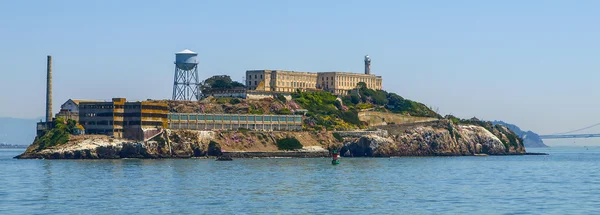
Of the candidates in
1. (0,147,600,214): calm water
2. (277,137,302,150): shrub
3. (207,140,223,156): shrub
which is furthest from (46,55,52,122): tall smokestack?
(0,147,600,214): calm water

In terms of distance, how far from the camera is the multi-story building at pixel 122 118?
577 ft

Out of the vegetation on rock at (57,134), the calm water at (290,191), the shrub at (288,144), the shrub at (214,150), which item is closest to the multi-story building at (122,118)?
the vegetation on rock at (57,134)

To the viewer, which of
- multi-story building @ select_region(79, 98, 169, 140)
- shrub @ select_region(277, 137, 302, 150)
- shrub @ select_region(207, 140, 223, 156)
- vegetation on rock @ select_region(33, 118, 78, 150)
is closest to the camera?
vegetation on rock @ select_region(33, 118, 78, 150)

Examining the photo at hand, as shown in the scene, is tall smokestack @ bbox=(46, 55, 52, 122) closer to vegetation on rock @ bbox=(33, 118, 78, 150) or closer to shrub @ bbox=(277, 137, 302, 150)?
vegetation on rock @ bbox=(33, 118, 78, 150)

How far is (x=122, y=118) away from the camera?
583 ft

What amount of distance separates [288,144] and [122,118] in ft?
120

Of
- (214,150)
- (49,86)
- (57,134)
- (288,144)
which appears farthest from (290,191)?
(49,86)

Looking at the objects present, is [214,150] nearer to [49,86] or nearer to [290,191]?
[49,86]

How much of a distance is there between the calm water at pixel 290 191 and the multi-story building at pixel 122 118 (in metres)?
47.2

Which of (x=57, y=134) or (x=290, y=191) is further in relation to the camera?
(x=57, y=134)

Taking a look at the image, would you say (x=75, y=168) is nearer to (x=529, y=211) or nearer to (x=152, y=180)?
(x=152, y=180)

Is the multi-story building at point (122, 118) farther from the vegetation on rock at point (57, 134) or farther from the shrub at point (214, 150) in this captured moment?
the shrub at point (214, 150)

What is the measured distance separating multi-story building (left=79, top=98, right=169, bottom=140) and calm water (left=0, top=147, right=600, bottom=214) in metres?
47.2

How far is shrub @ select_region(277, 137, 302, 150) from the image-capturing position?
195500mm
